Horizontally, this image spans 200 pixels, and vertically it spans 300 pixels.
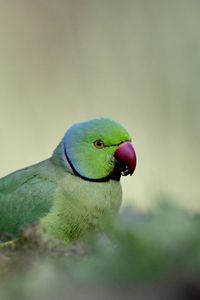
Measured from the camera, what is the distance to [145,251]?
0.81ft

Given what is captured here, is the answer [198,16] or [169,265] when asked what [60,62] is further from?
[169,265]

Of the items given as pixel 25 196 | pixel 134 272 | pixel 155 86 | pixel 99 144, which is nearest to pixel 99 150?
pixel 99 144

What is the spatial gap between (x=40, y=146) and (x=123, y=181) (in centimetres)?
51

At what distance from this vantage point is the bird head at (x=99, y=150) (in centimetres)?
177

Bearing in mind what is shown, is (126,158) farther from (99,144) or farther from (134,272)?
(134,272)

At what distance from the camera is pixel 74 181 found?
5.84 feet

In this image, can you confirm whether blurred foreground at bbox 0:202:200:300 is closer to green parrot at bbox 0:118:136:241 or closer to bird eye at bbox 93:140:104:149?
green parrot at bbox 0:118:136:241

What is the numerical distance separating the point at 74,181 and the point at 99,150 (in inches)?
4.5

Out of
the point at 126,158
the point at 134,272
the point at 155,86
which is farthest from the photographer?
the point at 126,158

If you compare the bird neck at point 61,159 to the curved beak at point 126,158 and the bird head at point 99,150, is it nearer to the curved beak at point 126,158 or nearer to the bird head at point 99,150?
the bird head at point 99,150

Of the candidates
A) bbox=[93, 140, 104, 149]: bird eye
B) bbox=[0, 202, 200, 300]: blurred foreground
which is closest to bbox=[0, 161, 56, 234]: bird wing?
bbox=[93, 140, 104, 149]: bird eye

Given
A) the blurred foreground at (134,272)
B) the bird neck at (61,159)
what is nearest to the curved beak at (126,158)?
the bird neck at (61,159)

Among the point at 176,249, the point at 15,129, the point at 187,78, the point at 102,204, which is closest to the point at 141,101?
the point at 187,78

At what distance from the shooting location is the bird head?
1.77 m
